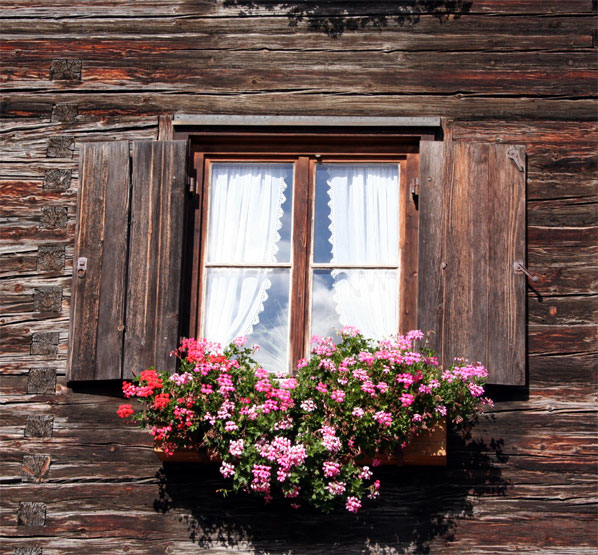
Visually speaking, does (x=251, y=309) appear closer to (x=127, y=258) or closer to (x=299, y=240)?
(x=299, y=240)

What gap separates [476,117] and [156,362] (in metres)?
2.14

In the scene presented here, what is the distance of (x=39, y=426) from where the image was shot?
565cm

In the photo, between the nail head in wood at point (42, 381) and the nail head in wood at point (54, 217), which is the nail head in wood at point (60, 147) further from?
the nail head in wood at point (42, 381)

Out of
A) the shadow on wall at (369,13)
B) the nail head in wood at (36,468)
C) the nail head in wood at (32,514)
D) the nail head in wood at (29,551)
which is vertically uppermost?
the shadow on wall at (369,13)

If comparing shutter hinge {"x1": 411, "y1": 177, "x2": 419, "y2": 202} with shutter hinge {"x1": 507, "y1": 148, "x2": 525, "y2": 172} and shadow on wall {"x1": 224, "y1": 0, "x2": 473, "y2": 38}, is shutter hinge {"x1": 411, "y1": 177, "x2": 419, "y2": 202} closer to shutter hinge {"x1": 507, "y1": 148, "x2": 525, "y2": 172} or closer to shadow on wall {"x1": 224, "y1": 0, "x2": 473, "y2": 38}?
shutter hinge {"x1": 507, "y1": 148, "x2": 525, "y2": 172}

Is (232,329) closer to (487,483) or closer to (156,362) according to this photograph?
(156,362)

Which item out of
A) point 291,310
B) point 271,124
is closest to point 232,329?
point 291,310

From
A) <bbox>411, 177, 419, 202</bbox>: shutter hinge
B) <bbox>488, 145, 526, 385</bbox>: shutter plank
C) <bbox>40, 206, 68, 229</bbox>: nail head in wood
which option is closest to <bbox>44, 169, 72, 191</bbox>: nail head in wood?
<bbox>40, 206, 68, 229</bbox>: nail head in wood

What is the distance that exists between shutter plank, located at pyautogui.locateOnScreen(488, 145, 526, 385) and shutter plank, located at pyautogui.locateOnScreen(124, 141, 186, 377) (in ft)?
5.16

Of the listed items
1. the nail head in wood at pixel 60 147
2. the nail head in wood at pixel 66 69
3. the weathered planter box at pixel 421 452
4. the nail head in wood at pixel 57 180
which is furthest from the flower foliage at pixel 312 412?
the nail head in wood at pixel 66 69

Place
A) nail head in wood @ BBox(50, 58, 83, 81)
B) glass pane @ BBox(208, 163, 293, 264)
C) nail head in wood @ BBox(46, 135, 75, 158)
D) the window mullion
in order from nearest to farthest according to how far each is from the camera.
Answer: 1. the window mullion
2. glass pane @ BBox(208, 163, 293, 264)
3. nail head in wood @ BBox(46, 135, 75, 158)
4. nail head in wood @ BBox(50, 58, 83, 81)

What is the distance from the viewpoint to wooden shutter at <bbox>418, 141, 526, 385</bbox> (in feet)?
18.1

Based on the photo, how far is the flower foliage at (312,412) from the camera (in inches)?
→ 198

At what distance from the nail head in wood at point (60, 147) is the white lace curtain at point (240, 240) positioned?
2.57 feet
